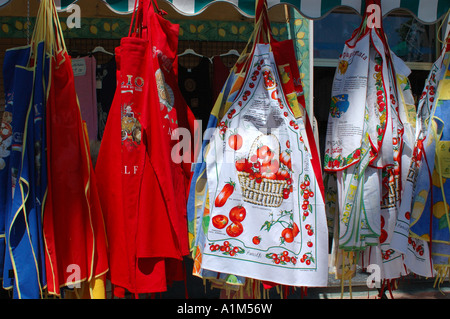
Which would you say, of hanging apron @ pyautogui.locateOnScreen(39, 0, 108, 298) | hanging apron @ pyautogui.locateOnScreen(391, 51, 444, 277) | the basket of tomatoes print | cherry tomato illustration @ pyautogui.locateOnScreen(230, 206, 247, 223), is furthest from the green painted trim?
cherry tomato illustration @ pyautogui.locateOnScreen(230, 206, 247, 223)

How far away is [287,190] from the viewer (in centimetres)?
186

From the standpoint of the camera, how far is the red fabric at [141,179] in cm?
181

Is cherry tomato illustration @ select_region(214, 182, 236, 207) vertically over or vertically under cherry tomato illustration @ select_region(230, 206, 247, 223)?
over

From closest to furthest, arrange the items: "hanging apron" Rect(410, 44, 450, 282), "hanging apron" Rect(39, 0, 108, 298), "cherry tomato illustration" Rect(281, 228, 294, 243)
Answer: "hanging apron" Rect(39, 0, 108, 298) → "cherry tomato illustration" Rect(281, 228, 294, 243) → "hanging apron" Rect(410, 44, 450, 282)

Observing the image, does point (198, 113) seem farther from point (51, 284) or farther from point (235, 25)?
point (51, 284)

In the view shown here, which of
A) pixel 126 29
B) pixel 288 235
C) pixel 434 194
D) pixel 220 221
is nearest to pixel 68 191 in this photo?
pixel 220 221

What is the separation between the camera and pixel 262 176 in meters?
1.85

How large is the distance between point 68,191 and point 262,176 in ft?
2.83

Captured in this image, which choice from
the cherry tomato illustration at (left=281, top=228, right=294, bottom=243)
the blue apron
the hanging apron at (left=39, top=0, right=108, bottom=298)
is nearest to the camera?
the blue apron

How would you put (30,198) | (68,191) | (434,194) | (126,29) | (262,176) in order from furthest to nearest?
(126,29) < (434,194) < (262,176) < (68,191) < (30,198)

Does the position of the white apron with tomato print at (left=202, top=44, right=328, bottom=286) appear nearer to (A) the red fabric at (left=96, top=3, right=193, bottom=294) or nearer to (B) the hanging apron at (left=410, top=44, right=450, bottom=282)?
(A) the red fabric at (left=96, top=3, right=193, bottom=294)

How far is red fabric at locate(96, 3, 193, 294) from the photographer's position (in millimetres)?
1811

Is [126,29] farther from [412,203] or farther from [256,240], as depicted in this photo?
[412,203]

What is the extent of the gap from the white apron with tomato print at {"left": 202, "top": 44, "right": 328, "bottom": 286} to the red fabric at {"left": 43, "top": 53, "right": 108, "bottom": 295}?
1.72ft
